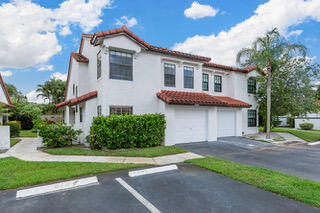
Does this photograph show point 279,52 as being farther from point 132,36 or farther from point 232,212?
point 232,212

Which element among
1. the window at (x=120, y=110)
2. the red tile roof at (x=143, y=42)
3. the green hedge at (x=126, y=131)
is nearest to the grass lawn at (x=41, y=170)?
the green hedge at (x=126, y=131)

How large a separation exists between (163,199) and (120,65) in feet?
29.4

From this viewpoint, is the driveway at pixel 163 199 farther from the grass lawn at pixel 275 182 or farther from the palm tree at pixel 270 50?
the palm tree at pixel 270 50

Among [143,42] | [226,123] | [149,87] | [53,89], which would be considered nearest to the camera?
[143,42]

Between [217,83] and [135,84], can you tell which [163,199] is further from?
[217,83]

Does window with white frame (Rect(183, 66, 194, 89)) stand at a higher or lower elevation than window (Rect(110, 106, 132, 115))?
higher

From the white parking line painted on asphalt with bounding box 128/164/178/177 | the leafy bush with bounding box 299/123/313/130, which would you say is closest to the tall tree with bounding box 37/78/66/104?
the white parking line painted on asphalt with bounding box 128/164/178/177

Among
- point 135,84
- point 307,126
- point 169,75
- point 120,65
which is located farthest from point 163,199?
point 307,126

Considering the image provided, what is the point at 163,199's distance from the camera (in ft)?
13.0

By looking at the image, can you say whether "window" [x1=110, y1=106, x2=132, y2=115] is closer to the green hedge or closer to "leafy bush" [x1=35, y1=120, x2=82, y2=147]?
the green hedge

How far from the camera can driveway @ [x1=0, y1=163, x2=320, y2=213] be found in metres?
3.56

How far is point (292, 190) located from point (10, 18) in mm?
20057

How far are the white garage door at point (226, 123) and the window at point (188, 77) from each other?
128 inches

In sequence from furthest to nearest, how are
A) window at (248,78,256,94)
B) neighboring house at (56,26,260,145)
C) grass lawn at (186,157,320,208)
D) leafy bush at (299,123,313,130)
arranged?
leafy bush at (299,123,313,130)
window at (248,78,256,94)
neighboring house at (56,26,260,145)
grass lawn at (186,157,320,208)
